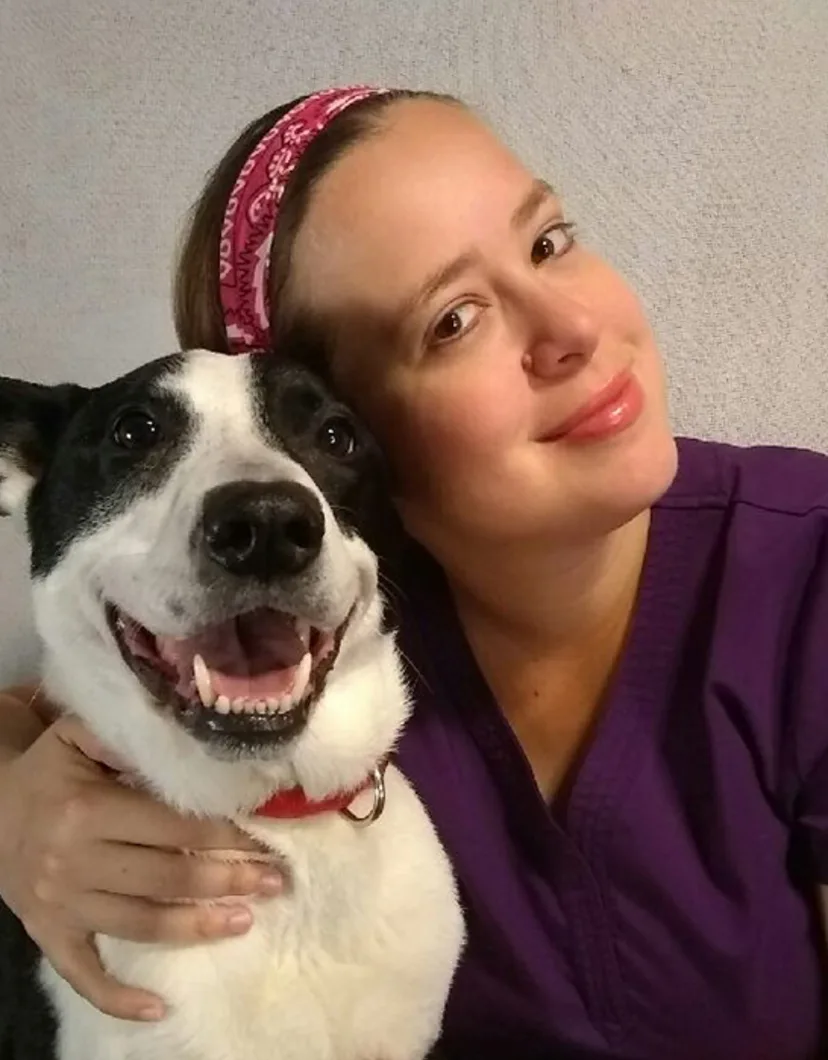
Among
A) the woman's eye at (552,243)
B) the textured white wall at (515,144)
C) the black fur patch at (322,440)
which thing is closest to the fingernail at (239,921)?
the black fur patch at (322,440)

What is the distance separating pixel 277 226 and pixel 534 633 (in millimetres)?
496

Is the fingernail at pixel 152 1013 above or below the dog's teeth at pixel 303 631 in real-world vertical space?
below

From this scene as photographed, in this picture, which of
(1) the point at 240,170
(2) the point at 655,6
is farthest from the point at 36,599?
(2) the point at 655,6

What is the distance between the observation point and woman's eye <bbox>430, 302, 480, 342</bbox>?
1.24 meters

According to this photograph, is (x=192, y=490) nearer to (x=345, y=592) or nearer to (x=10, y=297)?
(x=345, y=592)

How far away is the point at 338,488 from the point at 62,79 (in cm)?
103

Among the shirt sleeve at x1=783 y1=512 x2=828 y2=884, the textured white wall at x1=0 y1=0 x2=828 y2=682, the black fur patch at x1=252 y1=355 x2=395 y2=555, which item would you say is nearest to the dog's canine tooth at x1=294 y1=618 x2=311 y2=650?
the black fur patch at x1=252 y1=355 x2=395 y2=555

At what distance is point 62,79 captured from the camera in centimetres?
198

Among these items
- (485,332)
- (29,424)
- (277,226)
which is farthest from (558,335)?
(29,424)

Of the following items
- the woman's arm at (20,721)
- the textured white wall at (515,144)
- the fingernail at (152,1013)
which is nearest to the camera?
the fingernail at (152,1013)

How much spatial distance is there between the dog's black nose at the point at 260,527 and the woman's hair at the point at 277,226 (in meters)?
0.31

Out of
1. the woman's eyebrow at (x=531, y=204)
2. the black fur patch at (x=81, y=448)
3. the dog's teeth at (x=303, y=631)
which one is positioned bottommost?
the dog's teeth at (x=303, y=631)

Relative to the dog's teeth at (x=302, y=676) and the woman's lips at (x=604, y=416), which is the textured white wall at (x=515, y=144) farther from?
the dog's teeth at (x=302, y=676)

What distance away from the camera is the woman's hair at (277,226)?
128 cm
